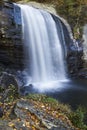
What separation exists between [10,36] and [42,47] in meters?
2.18

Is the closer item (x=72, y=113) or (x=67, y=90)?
(x=72, y=113)

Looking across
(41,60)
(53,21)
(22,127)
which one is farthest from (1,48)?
(22,127)

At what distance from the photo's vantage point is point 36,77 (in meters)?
15.5

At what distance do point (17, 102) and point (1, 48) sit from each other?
630 cm

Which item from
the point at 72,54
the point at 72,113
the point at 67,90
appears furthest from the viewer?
the point at 72,54

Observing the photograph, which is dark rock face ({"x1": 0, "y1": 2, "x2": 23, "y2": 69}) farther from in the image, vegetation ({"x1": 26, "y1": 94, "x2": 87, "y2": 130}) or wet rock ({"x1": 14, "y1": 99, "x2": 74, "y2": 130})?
wet rock ({"x1": 14, "y1": 99, "x2": 74, "y2": 130})

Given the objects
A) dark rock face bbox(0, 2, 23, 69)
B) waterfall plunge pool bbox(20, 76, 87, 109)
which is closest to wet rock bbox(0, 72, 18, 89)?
waterfall plunge pool bbox(20, 76, 87, 109)

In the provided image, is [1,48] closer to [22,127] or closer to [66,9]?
[66,9]

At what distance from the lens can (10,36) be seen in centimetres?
1421

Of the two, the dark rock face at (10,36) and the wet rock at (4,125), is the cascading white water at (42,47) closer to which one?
the dark rock face at (10,36)

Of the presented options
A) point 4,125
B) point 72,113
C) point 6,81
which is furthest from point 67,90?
point 4,125

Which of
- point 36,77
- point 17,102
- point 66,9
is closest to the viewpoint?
point 17,102

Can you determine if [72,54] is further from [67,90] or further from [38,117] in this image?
[38,117]

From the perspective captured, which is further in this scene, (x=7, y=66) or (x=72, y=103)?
(x=7, y=66)
